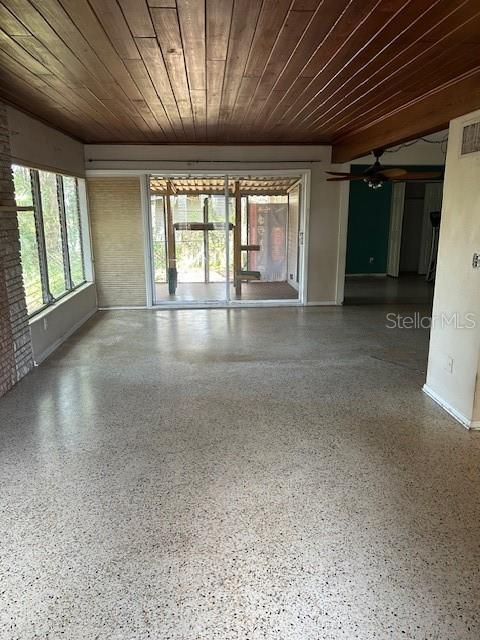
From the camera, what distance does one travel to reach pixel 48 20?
7.85ft

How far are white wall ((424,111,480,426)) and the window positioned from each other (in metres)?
3.65

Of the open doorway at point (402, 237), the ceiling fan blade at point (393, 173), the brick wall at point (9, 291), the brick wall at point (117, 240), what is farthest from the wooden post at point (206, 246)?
the open doorway at point (402, 237)

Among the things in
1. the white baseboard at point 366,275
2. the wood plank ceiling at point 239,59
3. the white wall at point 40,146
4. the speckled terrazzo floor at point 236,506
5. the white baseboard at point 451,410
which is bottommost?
the speckled terrazzo floor at point 236,506

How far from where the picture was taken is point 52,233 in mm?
5637

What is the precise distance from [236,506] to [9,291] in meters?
2.95

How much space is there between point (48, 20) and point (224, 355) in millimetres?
3491

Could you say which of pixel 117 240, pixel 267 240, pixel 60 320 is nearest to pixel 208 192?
pixel 267 240

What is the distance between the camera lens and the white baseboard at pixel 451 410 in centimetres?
329

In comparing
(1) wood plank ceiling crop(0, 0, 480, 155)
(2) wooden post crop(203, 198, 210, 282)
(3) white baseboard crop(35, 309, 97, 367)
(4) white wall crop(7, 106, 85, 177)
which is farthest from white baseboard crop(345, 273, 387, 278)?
(4) white wall crop(7, 106, 85, 177)

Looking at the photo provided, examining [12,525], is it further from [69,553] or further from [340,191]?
[340,191]

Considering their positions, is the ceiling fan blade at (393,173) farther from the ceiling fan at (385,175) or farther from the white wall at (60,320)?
the white wall at (60,320)

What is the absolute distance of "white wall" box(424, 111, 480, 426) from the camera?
3146 millimetres

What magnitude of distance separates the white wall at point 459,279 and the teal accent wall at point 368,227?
7672 millimetres

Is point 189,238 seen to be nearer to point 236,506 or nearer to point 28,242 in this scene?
point 28,242
